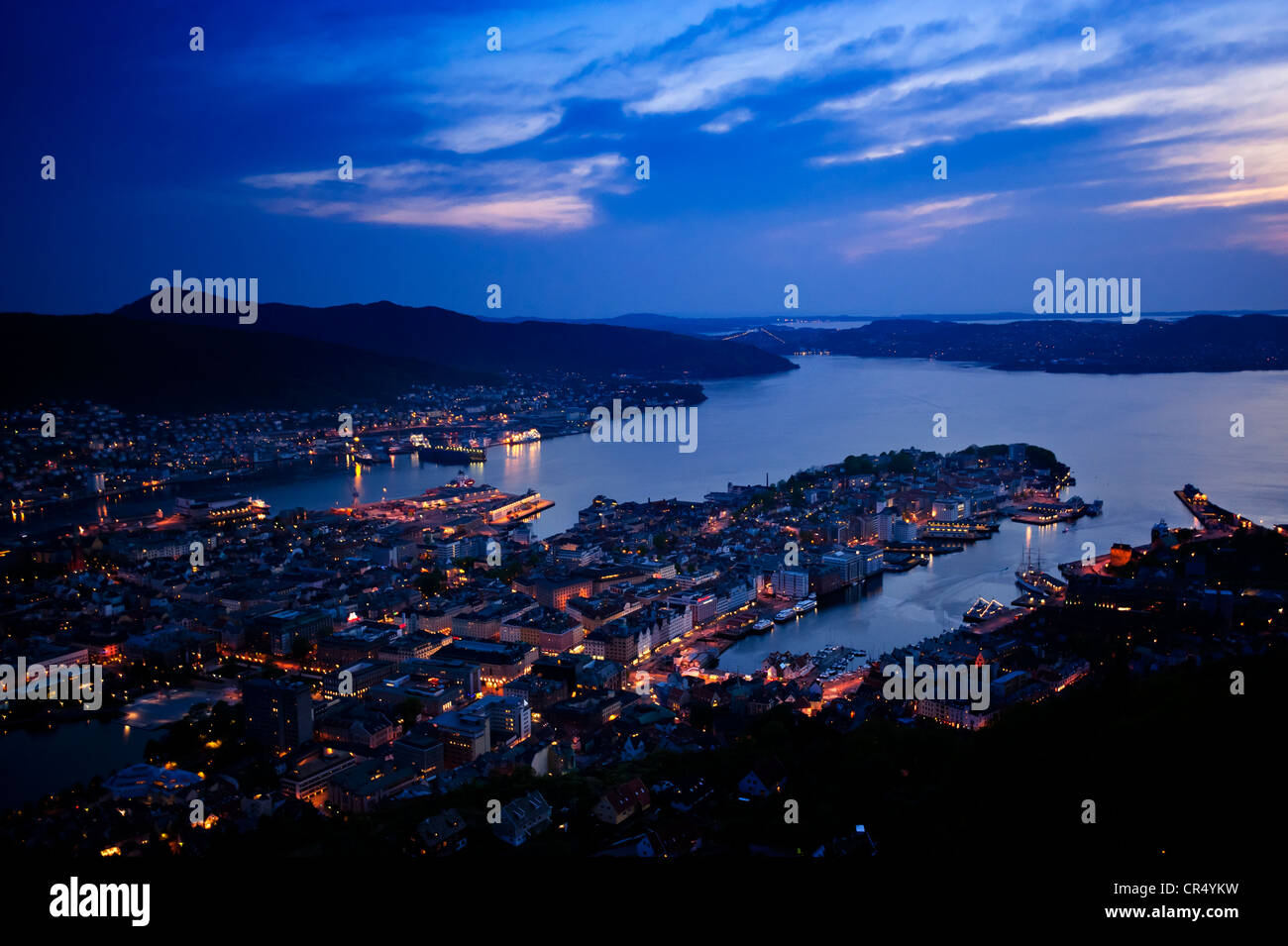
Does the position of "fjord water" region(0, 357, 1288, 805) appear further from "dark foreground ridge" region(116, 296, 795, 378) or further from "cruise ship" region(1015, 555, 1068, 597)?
"dark foreground ridge" region(116, 296, 795, 378)

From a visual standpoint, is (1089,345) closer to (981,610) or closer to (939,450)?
(939,450)

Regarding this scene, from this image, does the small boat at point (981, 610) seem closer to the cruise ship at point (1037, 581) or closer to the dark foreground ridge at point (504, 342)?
the cruise ship at point (1037, 581)

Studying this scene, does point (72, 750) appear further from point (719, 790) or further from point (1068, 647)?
point (1068, 647)

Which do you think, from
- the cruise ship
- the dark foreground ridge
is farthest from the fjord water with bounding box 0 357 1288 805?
Answer: the dark foreground ridge

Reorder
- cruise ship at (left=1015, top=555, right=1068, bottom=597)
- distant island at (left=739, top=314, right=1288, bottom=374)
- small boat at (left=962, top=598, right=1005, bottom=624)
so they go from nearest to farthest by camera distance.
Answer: small boat at (left=962, top=598, right=1005, bottom=624) → cruise ship at (left=1015, top=555, right=1068, bottom=597) → distant island at (left=739, top=314, right=1288, bottom=374)

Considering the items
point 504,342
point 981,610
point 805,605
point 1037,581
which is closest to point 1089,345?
point 504,342
